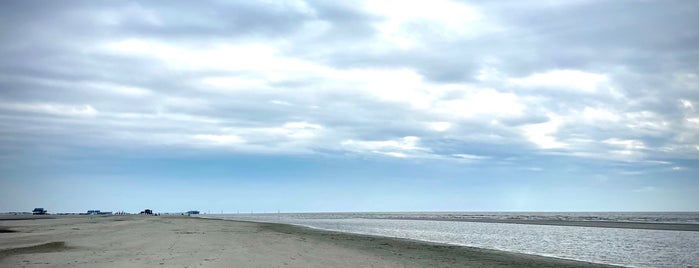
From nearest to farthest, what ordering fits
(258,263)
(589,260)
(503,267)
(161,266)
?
1. (161,266)
2. (258,263)
3. (503,267)
4. (589,260)

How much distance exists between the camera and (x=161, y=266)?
1706 cm

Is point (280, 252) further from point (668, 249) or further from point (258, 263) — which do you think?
point (668, 249)

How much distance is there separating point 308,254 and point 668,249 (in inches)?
1000

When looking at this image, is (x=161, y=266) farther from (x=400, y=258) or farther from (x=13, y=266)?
(x=400, y=258)

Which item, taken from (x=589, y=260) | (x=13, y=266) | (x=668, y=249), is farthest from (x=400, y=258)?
(x=668, y=249)

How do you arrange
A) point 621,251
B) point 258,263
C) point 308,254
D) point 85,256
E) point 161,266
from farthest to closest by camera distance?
point 621,251, point 308,254, point 85,256, point 258,263, point 161,266

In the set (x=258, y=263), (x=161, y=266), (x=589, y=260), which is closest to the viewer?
(x=161, y=266)

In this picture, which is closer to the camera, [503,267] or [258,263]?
[258,263]

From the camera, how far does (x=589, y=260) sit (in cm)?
2695

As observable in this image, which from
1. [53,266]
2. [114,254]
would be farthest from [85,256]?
[53,266]

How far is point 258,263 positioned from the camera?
1888 centimetres

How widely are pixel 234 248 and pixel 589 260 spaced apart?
19.7 metres

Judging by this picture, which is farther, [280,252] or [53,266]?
[280,252]

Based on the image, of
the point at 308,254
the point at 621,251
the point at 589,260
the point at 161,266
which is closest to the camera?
the point at 161,266
